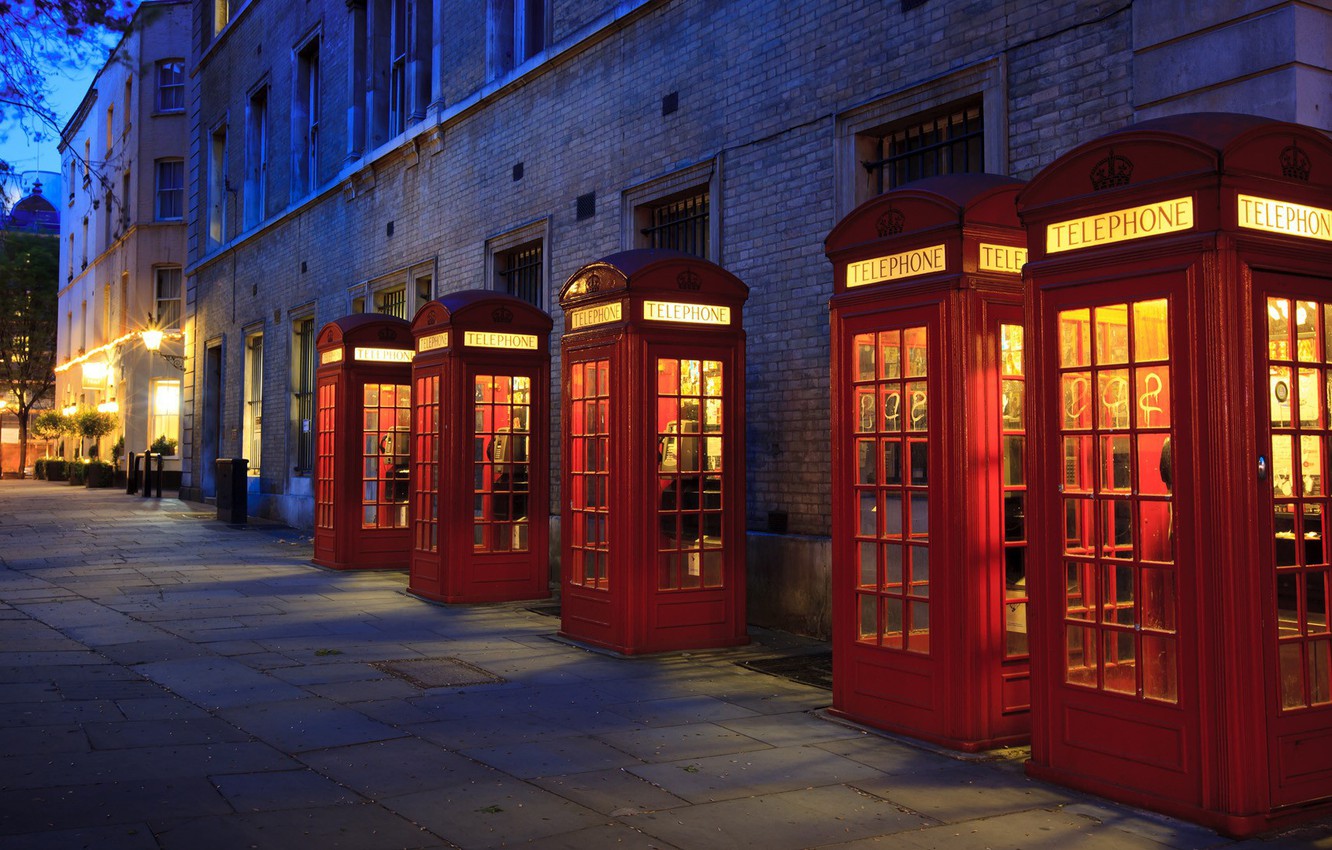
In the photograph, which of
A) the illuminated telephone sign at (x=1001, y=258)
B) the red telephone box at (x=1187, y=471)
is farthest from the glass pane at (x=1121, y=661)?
the illuminated telephone sign at (x=1001, y=258)

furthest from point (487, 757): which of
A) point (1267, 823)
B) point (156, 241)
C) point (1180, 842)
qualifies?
point (156, 241)

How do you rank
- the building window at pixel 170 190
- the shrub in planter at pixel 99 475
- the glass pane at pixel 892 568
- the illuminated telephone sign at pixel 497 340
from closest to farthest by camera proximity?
the glass pane at pixel 892 568 < the illuminated telephone sign at pixel 497 340 < the building window at pixel 170 190 < the shrub in planter at pixel 99 475

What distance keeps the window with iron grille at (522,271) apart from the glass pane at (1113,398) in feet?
31.9

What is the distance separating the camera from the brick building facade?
734 centimetres

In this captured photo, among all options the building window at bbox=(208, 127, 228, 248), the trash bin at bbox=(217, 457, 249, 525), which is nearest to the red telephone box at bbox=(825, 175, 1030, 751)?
the trash bin at bbox=(217, 457, 249, 525)

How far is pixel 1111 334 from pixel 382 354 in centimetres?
1077

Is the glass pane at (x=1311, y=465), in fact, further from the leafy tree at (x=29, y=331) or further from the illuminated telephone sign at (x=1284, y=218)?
the leafy tree at (x=29, y=331)

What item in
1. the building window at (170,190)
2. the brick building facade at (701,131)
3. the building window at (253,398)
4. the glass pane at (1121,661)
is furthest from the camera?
the building window at (170,190)

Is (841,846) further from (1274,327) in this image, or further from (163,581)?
(163,581)

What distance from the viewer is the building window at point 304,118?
2195 cm

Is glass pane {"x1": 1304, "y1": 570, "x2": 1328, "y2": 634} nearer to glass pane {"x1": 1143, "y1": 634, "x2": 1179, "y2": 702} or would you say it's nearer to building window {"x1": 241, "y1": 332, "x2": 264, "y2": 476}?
glass pane {"x1": 1143, "y1": 634, "x2": 1179, "y2": 702}

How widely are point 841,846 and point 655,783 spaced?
42.6 inches

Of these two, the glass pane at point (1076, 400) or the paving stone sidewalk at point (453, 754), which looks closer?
the paving stone sidewalk at point (453, 754)

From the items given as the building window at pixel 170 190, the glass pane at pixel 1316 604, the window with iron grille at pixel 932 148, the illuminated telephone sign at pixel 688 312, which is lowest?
the glass pane at pixel 1316 604
